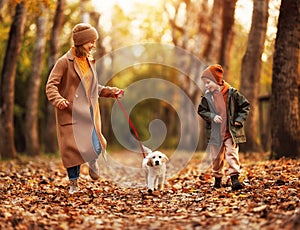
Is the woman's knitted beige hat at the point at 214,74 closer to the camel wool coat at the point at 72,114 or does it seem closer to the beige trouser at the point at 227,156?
the beige trouser at the point at 227,156

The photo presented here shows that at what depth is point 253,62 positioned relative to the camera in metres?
18.0

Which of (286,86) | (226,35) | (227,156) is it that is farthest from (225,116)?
(226,35)

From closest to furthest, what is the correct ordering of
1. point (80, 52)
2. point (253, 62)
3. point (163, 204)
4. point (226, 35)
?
1. point (163, 204)
2. point (80, 52)
3. point (253, 62)
4. point (226, 35)

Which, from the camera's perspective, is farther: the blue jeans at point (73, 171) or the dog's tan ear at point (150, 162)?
the dog's tan ear at point (150, 162)

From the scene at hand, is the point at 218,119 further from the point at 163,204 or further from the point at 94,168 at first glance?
the point at 94,168

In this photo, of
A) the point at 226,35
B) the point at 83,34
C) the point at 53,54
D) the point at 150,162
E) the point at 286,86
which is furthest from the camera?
the point at 53,54

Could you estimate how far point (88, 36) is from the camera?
905 centimetres

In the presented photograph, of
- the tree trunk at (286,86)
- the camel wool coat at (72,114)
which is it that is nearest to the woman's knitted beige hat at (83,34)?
the camel wool coat at (72,114)

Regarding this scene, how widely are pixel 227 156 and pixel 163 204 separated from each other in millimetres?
1423

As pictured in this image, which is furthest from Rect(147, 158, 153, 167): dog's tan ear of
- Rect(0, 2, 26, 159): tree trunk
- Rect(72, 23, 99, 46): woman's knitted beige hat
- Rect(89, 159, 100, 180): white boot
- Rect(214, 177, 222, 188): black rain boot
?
A: Rect(0, 2, 26, 159): tree trunk

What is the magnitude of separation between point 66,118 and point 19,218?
2.55 meters

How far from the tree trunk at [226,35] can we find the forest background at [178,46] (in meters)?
0.04

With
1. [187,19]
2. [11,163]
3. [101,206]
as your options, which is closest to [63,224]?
[101,206]

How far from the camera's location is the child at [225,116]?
915 centimetres
